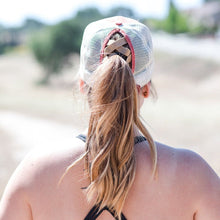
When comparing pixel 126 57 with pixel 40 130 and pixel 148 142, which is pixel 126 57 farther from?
pixel 40 130

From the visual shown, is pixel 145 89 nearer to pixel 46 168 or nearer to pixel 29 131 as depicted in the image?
pixel 46 168

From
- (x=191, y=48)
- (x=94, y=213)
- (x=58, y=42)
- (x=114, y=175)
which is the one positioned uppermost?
(x=114, y=175)

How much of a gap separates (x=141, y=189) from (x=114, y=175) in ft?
0.33

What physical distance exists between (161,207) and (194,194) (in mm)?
109

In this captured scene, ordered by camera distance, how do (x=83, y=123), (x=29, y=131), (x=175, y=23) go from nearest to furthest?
(x=83, y=123) → (x=29, y=131) → (x=175, y=23)

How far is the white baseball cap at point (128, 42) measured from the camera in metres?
1.37

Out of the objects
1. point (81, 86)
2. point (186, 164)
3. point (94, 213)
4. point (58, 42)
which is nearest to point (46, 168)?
point (94, 213)

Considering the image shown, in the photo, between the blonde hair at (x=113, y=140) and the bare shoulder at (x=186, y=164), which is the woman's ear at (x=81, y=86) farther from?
the bare shoulder at (x=186, y=164)

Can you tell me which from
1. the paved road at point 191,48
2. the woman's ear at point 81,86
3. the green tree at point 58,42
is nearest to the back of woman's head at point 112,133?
the woman's ear at point 81,86

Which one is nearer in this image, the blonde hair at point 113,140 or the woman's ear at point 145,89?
the blonde hair at point 113,140

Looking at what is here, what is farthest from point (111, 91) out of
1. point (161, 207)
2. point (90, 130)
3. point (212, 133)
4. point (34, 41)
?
point (34, 41)

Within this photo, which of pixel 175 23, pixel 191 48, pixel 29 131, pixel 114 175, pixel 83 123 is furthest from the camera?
pixel 175 23

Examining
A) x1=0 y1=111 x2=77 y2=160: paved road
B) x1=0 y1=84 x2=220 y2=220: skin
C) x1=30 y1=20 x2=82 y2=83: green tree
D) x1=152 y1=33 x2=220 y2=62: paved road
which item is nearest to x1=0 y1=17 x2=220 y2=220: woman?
x1=0 y1=84 x2=220 y2=220: skin

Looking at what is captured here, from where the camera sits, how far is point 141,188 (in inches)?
51.2
